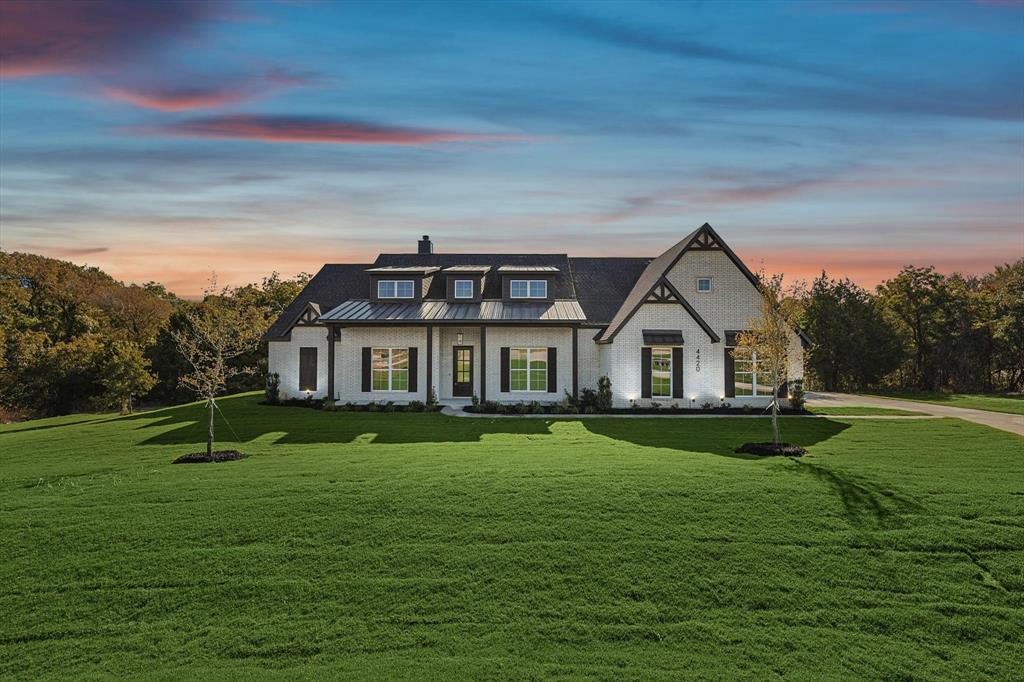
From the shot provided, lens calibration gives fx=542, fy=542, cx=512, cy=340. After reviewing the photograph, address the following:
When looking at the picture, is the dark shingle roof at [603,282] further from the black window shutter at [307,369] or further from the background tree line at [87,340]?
the background tree line at [87,340]

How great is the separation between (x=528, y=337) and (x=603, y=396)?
4356 millimetres

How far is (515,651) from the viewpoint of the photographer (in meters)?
6.11

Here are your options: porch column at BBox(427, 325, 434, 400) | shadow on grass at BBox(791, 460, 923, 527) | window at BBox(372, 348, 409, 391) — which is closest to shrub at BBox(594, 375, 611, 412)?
porch column at BBox(427, 325, 434, 400)

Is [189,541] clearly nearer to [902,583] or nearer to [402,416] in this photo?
[902,583]

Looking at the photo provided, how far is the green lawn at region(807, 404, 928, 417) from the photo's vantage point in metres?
22.2

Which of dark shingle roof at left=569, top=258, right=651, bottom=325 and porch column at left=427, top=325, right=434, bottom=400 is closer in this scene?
porch column at left=427, top=325, right=434, bottom=400

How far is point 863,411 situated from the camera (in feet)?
76.4

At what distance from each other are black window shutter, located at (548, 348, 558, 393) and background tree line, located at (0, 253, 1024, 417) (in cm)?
2087

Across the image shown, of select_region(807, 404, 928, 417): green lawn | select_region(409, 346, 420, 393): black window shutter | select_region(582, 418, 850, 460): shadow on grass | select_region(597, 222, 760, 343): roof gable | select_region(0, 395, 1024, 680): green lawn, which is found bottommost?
select_region(0, 395, 1024, 680): green lawn

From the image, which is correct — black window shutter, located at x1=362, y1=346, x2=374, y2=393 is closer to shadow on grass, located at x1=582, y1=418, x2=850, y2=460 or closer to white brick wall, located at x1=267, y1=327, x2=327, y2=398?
white brick wall, located at x1=267, y1=327, x2=327, y2=398

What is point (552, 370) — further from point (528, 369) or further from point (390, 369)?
point (390, 369)

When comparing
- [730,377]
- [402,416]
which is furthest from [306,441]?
[730,377]

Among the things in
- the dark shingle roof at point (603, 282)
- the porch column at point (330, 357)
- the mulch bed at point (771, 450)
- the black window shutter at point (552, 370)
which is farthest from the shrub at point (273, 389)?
the mulch bed at point (771, 450)

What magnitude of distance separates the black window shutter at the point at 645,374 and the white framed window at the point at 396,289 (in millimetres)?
11666
